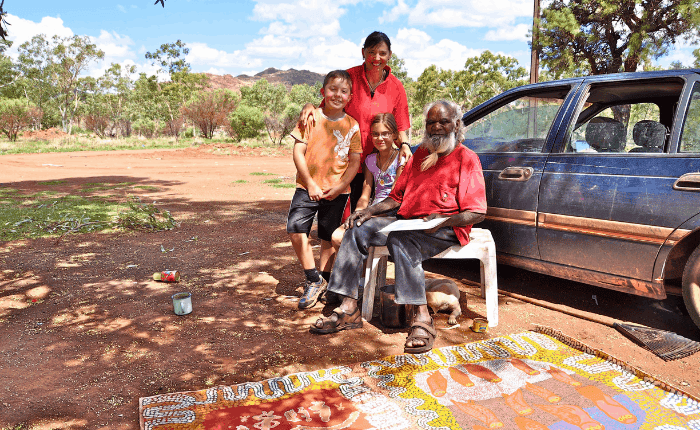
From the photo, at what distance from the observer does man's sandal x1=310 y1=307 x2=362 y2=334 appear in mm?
3521

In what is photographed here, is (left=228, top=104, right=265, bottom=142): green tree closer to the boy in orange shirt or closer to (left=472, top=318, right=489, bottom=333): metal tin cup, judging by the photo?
the boy in orange shirt

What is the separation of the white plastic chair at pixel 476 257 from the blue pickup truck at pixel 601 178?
497 mm

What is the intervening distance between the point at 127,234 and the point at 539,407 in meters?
6.08

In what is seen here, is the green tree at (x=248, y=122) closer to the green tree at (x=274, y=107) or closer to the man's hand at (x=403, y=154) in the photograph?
the green tree at (x=274, y=107)

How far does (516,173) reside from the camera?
3.92 m

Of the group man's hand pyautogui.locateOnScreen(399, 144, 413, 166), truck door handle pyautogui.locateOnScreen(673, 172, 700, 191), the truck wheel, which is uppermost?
man's hand pyautogui.locateOnScreen(399, 144, 413, 166)

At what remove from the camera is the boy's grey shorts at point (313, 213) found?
3982mm

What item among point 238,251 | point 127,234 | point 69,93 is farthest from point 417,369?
point 69,93

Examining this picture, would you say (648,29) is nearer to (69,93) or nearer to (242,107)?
(242,107)

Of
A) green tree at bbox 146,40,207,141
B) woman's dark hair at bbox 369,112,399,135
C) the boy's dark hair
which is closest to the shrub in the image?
green tree at bbox 146,40,207,141

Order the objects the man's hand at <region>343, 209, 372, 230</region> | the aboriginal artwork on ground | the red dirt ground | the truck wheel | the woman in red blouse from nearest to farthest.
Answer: the aboriginal artwork on ground < the red dirt ground < the truck wheel < the man's hand at <region>343, 209, 372, 230</region> < the woman in red blouse

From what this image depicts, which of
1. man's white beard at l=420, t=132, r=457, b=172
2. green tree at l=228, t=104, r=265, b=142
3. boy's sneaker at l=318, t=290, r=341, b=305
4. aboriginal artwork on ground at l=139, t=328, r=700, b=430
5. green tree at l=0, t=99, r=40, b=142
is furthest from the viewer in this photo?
green tree at l=0, t=99, r=40, b=142

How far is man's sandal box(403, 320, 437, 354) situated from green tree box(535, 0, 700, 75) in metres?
15.0

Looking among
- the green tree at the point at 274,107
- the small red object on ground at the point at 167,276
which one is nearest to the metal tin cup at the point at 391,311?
the small red object on ground at the point at 167,276
